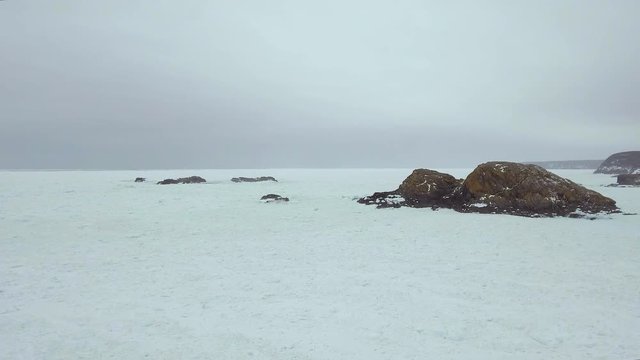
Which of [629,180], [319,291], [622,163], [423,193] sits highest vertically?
[622,163]

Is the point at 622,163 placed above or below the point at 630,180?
above

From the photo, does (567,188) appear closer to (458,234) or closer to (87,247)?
(458,234)

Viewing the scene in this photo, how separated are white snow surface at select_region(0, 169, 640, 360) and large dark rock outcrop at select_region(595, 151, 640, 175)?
83.8 m

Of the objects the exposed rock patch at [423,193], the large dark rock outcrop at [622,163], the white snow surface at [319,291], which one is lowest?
the white snow surface at [319,291]

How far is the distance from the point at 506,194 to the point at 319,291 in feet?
48.0

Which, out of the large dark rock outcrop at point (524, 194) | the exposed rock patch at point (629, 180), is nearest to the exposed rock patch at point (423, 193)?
the large dark rock outcrop at point (524, 194)

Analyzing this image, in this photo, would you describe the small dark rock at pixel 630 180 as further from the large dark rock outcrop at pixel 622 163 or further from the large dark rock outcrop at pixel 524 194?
the large dark rock outcrop at pixel 622 163

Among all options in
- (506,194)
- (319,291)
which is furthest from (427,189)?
(319,291)

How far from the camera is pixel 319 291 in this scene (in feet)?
24.0

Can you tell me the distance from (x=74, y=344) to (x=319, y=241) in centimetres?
743

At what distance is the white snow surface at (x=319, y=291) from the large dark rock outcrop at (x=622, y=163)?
83810mm

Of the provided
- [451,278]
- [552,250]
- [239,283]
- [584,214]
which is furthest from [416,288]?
[584,214]

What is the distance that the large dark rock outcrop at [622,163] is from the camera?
80.7m

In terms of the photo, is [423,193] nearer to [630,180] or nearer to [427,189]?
[427,189]
